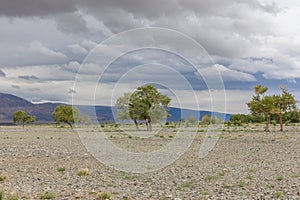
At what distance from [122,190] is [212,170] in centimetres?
702

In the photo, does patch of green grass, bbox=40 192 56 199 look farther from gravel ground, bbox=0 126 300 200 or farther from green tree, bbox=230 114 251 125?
green tree, bbox=230 114 251 125

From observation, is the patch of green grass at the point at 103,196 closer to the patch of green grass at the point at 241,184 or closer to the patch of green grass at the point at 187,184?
the patch of green grass at the point at 187,184

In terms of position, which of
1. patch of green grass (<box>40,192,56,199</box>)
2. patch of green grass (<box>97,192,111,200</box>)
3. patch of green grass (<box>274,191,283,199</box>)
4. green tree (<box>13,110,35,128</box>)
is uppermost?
green tree (<box>13,110,35,128</box>)

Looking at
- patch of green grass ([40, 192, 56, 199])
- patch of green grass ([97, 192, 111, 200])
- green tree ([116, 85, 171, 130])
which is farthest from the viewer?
green tree ([116, 85, 171, 130])

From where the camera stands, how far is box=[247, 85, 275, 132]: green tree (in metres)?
65.6

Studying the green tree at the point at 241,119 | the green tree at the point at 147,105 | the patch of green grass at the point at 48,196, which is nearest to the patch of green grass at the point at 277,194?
the patch of green grass at the point at 48,196

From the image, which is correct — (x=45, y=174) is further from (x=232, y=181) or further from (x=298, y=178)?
(x=298, y=178)

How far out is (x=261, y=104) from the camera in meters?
66.1

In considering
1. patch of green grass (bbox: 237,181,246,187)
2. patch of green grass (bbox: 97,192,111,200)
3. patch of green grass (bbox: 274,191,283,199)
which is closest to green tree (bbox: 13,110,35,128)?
patch of green grass (bbox: 237,181,246,187)

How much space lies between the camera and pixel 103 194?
1362 centimetres

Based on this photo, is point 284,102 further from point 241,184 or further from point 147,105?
point 241,184

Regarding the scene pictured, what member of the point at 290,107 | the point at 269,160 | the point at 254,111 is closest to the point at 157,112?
the point at 254,111

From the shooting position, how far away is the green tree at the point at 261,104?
6562cm

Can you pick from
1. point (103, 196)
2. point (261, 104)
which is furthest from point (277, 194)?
point (261, 104)
